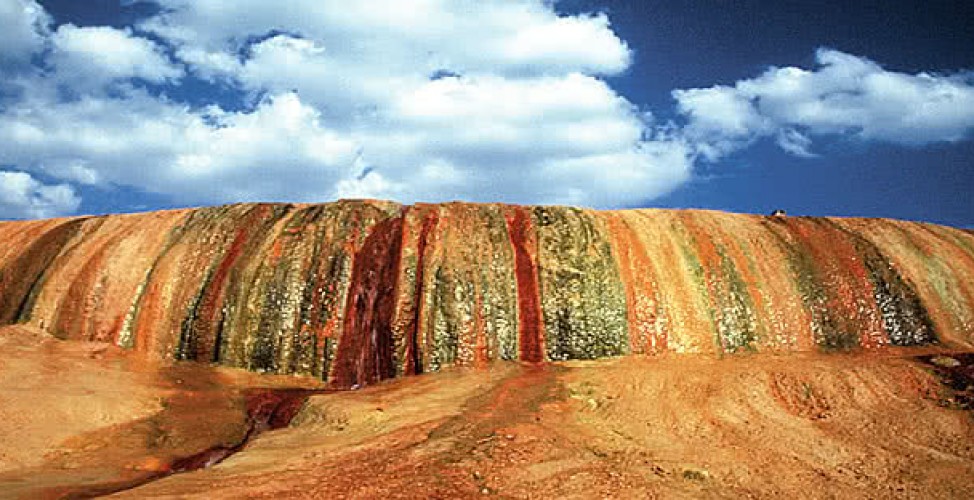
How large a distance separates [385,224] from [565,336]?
15.4ft

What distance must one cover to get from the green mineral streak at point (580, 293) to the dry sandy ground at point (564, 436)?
0.71m

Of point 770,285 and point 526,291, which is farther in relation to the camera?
point 770,285

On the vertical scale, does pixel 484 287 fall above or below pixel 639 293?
above

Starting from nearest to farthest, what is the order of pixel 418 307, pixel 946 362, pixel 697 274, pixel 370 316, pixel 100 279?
1. pixel 946 362
2. pixel 418 307
3. pixel 370 316
4. pixel 697 274
5. pixel 100 279

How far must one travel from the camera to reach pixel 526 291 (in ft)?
38.7

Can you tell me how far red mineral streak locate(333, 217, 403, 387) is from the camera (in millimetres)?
11547

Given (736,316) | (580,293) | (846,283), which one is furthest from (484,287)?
(846,283)

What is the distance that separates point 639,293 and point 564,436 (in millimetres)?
5258

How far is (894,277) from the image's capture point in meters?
12.3

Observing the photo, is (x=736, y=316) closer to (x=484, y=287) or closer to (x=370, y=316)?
(x=484, y=287)

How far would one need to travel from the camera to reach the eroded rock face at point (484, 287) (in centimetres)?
1147

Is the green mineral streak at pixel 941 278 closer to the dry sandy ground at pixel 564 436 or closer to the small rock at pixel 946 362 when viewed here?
the small rock at pixel 946 362

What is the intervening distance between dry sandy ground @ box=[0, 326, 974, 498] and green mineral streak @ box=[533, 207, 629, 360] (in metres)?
0.71

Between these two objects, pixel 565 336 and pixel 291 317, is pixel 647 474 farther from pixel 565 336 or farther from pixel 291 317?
pixel 291 317
